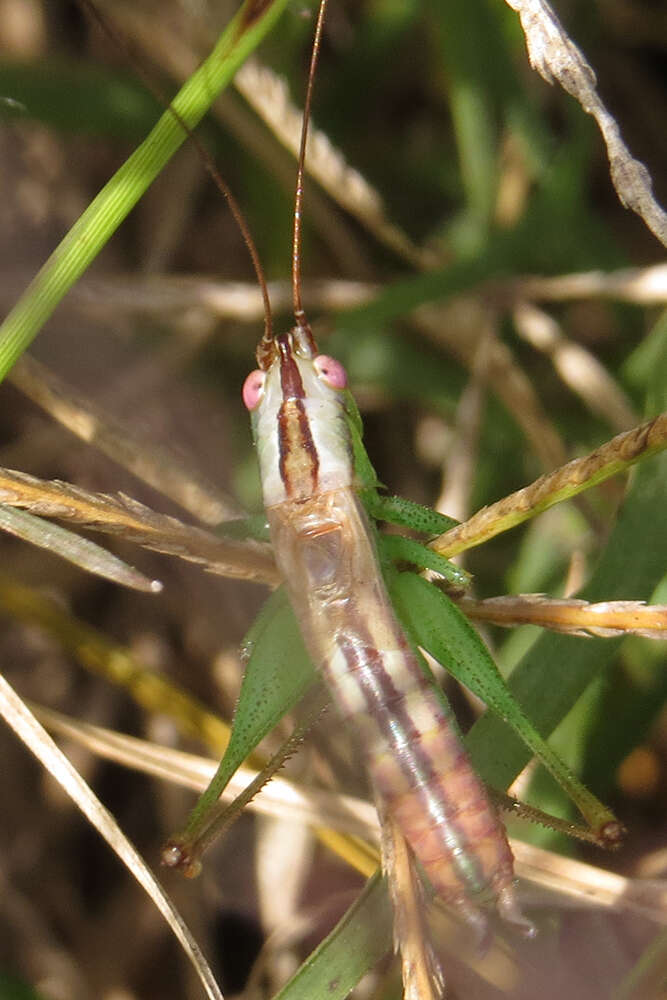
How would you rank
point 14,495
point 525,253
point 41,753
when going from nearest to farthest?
point 14,495 < point 41,753 < point 525,253

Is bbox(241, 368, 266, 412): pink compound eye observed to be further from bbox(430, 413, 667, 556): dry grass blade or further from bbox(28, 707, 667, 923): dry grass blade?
bbox(28, 707, 667, 923): dry grass blade

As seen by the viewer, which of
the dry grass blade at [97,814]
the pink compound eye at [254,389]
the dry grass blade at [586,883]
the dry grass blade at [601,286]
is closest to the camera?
the dry grass blade at [97,814]

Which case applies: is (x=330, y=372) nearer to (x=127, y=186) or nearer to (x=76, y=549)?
(x=127, y=186)

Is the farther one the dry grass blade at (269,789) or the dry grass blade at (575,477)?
the dry grass blade at (269,789)

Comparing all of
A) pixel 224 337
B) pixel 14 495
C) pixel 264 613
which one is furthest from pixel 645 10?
pixel 14 495

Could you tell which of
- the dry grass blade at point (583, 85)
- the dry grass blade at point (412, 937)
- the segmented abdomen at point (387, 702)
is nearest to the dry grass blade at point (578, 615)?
the segmented abdomen at point (387, 702)

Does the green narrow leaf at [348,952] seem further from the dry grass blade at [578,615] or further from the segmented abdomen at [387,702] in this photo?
the dry grass blade at [578,615]

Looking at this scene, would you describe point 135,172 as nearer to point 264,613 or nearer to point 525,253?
point 264,613
